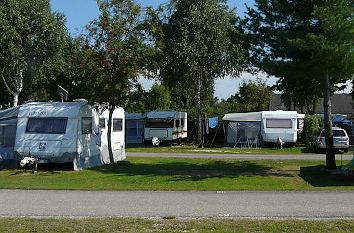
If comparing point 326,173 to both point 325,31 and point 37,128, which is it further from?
point 37,128

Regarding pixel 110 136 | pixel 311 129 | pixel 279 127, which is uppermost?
pixel 279 127

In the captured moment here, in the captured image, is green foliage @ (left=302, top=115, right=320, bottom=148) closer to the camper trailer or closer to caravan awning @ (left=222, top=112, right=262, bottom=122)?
caravan awning @ (left=222, top=112, right=262, bottom=122)

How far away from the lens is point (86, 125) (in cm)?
2192

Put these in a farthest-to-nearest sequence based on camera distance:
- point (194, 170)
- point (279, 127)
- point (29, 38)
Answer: point (279, 127), point (29, 38), point (194, 170)

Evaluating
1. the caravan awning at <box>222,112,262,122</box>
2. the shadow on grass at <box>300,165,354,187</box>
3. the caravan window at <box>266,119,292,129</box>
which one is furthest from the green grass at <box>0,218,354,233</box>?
the caravan awning at <box>222,112,262,122</box>

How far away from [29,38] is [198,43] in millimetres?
12256

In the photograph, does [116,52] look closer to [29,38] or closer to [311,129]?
[29,38]

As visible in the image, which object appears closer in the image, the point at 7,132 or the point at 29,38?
the point at 7,132

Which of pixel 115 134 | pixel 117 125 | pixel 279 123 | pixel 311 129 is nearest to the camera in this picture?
pixel 115 134

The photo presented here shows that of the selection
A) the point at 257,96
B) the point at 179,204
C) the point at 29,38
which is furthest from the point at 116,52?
the point at 257,96

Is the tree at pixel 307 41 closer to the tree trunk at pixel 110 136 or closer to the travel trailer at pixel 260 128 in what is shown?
the tree trunk at pixel 110 136

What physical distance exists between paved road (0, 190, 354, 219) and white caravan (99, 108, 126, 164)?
8911mm

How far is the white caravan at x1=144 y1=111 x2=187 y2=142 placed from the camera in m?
41.0

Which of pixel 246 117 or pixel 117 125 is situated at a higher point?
pixel 246 117
